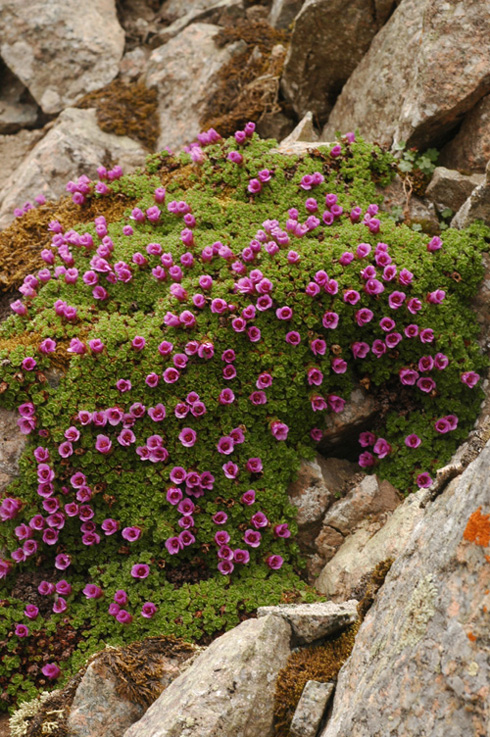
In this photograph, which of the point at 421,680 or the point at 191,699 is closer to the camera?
the point at 421,680

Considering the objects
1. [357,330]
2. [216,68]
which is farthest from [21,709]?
[216,68]

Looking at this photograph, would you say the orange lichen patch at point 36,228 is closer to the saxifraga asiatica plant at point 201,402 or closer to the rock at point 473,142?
the saxifraga asiatica plant at point 201,402

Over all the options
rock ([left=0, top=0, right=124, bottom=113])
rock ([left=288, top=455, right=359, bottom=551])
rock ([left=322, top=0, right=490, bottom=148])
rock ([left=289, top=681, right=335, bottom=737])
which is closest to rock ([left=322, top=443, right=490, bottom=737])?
rock ([left=289, top=681, right=335, bottom=737])

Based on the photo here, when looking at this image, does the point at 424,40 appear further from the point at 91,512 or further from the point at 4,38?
the point at 4,38

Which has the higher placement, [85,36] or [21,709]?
[85,36]

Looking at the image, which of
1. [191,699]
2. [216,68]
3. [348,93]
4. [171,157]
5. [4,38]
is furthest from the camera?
[4,38]

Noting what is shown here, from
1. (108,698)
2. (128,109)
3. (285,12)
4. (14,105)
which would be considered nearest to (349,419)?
(108,698)

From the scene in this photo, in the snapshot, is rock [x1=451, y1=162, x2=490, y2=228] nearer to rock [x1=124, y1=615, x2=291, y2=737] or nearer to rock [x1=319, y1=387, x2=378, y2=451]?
rock [x1=319, y1=387, x2=378, y2=451]
